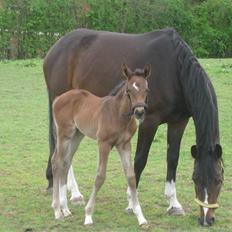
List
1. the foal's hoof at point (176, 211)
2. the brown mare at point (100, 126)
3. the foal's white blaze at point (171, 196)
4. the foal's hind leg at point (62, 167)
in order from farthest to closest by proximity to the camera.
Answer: the foal's white blaze at point (171, 196) → the foal's hoof at point (176, 211) → the foal's hind leg at point (62, 167) → the brown mare at point (100, 126)

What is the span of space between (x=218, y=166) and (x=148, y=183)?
1.76 metres

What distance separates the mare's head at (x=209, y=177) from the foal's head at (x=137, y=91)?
0.77 meters

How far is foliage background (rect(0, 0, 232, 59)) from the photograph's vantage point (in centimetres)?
2019

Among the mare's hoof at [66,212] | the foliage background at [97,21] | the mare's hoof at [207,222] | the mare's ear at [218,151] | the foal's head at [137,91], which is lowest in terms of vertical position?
the foliage background at [97,21]

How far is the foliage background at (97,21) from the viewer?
20.2m

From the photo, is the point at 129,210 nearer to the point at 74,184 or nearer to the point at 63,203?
the point at 63,203

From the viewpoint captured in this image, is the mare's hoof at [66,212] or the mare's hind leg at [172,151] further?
the mare's hind leg at [172,151]

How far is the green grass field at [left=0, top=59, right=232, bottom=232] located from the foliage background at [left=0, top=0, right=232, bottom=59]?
863 centimetres

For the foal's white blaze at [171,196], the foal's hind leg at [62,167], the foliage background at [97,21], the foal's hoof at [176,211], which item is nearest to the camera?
the foal's hind leg at [62,167]

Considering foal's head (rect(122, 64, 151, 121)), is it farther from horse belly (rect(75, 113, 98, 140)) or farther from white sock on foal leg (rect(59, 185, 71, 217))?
white sock on foal leg (rect(59, 185, 71, 217))

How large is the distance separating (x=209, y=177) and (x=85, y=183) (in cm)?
206

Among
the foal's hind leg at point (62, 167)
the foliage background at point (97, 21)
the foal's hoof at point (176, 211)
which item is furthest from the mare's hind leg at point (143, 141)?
the foliage background at point (97, 21)

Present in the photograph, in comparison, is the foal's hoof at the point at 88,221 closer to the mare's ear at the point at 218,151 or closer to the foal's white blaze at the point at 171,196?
the foal's white blaze at the point at 171,196

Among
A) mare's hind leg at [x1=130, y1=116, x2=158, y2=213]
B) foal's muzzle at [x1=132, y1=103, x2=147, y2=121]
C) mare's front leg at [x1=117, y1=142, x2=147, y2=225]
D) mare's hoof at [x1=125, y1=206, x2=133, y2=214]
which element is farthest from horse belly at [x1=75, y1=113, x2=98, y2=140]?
mare's hoof at [x1=125, y1=206, x2=133, y2=214]
